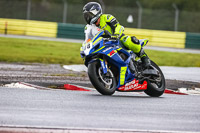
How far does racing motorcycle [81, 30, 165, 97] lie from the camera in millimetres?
7832

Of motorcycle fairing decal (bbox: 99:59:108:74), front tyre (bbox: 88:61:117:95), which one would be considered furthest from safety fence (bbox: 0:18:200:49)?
motorcycle fairing decal (bbox: 99:59:108:74)

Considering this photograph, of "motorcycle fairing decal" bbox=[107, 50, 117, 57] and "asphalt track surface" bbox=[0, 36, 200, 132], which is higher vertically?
"motorcycle fairing decal" bbox=[107, 50, 117, 57]

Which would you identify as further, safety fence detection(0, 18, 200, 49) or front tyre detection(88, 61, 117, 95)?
safety fence detection(0, 18, 200, 49)

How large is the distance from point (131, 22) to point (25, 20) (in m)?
7.19

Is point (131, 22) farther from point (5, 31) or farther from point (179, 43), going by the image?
point (5, 31)

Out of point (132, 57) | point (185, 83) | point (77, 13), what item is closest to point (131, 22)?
point (77, 13)

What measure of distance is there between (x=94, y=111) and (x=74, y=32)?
2425 cm

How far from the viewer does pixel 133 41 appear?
27.9 ft

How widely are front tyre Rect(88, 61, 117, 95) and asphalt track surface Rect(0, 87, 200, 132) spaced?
0.14 m

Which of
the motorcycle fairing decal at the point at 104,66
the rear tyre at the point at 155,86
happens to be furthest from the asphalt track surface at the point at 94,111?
the motorcycle fairing decal at the point at 104,66

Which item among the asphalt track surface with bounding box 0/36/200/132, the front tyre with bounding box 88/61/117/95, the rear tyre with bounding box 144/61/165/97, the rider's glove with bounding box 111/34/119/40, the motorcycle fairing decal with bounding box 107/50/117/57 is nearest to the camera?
the asphalt track surface with bounding box 0/36/200/132

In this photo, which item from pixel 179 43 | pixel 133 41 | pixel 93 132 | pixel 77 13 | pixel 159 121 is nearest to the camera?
pixel 93 132

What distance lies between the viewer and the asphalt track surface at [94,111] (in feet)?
18.0

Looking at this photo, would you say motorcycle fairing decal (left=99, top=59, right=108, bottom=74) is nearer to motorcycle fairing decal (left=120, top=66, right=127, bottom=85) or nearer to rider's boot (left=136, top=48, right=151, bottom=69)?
motorcycle fairing decal (left=120, top=66, right=127, bottom=85)
